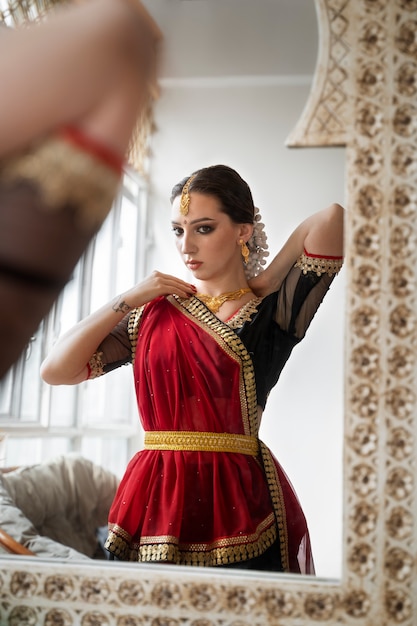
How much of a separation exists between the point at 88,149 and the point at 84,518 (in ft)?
2.18

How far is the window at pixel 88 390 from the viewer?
3.55 ft

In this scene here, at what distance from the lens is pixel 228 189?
1.06m

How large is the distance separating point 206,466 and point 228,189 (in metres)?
0.40

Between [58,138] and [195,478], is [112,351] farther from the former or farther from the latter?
[58,138]

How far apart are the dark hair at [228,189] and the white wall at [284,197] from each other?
0.01 metres

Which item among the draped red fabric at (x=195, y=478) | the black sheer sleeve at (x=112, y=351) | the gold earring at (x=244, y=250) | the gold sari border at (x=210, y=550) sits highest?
the gold earring at (x=244, y=250)

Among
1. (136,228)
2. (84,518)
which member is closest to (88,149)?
(136,228)

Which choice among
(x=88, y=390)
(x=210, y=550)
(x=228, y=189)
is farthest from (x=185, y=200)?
(x=210, y=550)

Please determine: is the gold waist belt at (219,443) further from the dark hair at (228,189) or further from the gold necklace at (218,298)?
the dark hair at (228,189)

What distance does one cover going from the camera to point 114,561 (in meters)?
0.98

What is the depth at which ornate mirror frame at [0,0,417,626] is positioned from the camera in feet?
2.95

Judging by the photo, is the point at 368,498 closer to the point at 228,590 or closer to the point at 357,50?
the point at 228,590

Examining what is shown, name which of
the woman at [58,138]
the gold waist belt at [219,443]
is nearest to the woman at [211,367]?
the gold waist belt at [219,443]

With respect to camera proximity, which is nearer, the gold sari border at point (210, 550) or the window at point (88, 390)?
the gold sari border at point (210, 550)
